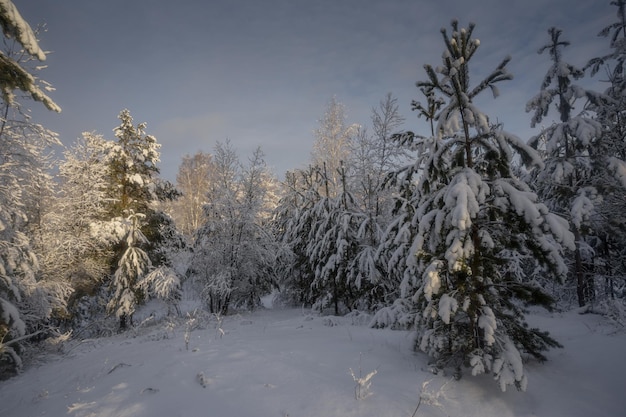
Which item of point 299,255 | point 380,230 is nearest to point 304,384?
point 380,230

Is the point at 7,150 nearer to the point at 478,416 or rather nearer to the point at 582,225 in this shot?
the point at 478,416

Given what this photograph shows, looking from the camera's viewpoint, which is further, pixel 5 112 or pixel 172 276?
pixel 172 276

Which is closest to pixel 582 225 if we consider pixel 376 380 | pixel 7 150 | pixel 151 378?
pixel 376 380

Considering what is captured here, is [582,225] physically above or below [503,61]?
below

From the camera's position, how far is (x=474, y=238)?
492 cm

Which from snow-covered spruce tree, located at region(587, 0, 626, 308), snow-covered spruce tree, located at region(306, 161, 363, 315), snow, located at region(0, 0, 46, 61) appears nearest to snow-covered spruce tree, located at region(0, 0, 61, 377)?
snow, located at region(0, 0, 46, 61)

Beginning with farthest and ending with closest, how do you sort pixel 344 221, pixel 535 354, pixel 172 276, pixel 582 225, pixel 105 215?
pixel 105 215 → pixel 172 276 → pixel 344 221 → pixel 582 225 → pixel 535 354

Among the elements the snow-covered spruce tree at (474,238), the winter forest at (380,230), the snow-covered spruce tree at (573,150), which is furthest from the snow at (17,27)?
the snow-covered spruce tree at (573,150)


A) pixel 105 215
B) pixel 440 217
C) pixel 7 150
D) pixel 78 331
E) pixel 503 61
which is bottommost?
pixel 78 331

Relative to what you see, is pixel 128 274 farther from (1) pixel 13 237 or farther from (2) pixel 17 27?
(2) pixel 17 27

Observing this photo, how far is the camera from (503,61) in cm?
511

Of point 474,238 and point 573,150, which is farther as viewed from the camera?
point 573,150

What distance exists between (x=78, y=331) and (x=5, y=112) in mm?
9179

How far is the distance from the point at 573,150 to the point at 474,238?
8.86m
